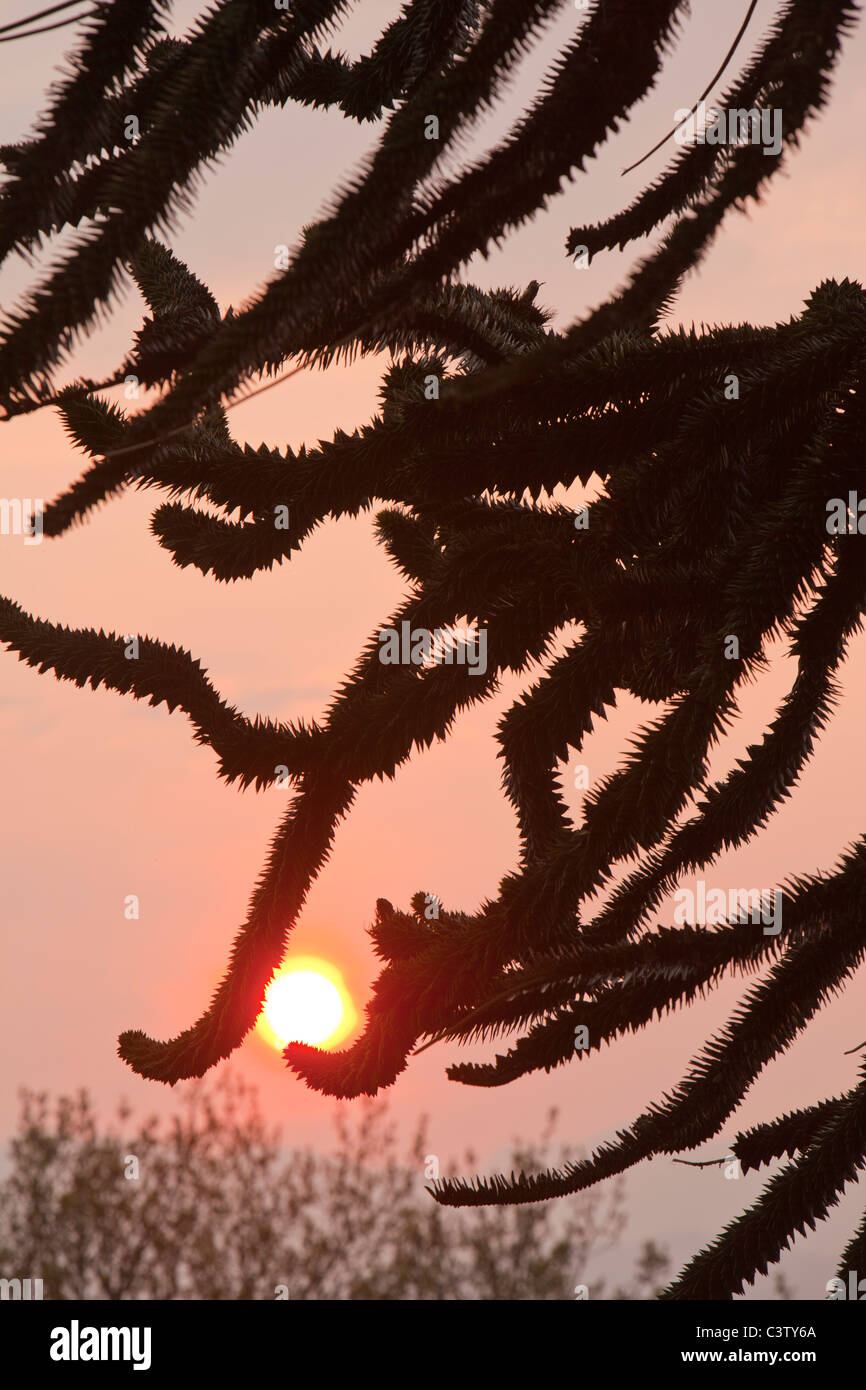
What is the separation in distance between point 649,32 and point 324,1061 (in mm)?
2508

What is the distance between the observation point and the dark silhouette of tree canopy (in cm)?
208

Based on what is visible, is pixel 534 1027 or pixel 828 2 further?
pixel 534 1027

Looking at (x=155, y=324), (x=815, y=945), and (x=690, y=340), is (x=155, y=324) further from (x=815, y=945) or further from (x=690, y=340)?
(x=815, y=945)

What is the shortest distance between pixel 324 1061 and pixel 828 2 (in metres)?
2.64

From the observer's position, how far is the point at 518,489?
299 cm

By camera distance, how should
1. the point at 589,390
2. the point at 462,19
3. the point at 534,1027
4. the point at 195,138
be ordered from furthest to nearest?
the point at 534,1027 → the point at 589,390 → the point at 462,19 → the point at 195,138

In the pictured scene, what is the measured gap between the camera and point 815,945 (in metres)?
3.13

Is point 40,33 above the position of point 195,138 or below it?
above

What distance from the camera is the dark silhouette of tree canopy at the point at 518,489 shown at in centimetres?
208

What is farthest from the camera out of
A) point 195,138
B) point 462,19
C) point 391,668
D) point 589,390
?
point 391,668

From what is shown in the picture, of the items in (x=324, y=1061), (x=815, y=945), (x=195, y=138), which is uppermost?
(x=195, y=138)

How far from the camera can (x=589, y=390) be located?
2906mm
